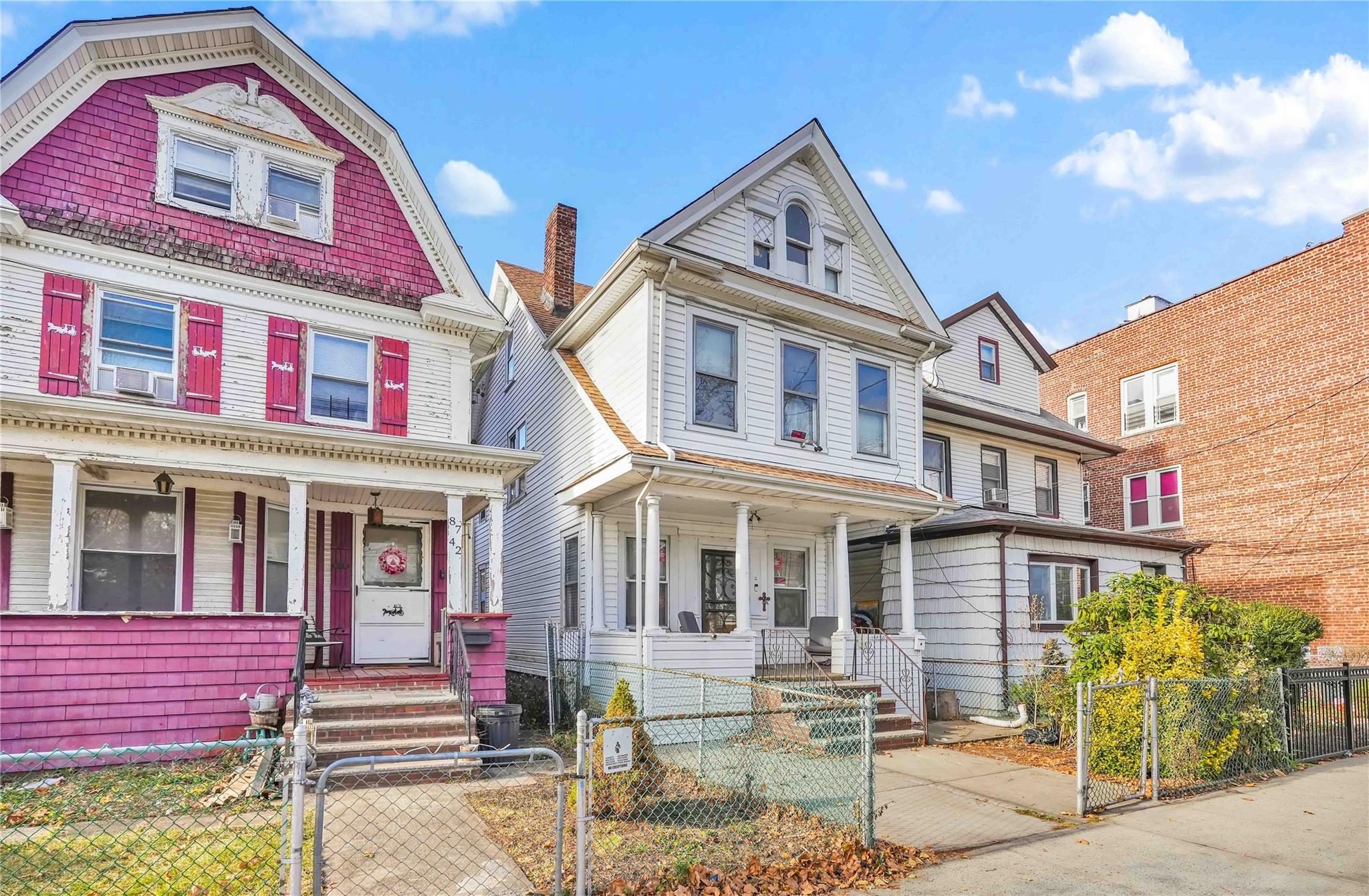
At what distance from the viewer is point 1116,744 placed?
387 inches

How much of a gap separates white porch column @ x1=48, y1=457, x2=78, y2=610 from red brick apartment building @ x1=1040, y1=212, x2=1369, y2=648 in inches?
838

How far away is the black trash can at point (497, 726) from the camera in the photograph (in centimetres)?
1077

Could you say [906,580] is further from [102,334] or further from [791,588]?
[102,334]

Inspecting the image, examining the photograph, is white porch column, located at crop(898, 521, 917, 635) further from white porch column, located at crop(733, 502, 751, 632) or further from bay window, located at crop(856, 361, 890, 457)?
white porch column, located at crop(733, 502, 751, 632)

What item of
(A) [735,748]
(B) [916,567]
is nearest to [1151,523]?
(B) [916,567]

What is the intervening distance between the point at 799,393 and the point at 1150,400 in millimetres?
14605

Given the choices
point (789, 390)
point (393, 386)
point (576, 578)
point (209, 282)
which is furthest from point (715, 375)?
point (209, 282)

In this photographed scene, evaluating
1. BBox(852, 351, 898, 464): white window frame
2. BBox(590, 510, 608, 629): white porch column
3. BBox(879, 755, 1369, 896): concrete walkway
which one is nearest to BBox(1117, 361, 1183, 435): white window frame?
BBox(852, 351, 898, 464): white window frame

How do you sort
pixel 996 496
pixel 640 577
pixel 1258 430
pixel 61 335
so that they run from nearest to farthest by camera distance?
pixel 61 335 < pixel 640 577 < pixel 996 496 < pixel 1258 430

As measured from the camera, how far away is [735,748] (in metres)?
9.38

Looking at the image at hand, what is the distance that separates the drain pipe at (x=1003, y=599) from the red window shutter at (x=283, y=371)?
11.9m

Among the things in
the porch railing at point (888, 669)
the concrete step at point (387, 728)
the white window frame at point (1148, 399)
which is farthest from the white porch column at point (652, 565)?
the white window frame at point (1148, 399)

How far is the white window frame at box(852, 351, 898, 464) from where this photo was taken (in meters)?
15.1

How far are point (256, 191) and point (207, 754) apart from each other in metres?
7.70
